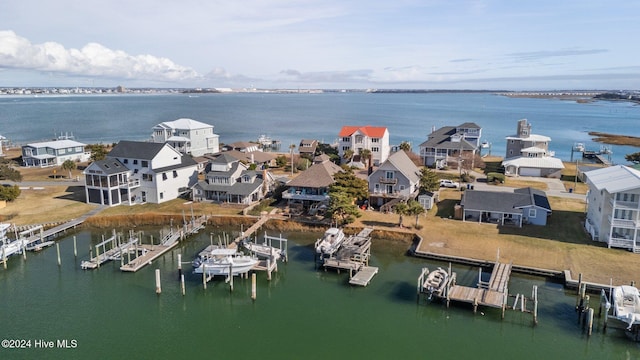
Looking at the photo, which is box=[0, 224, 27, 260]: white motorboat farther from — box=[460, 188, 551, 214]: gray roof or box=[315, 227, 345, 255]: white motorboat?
box=[460, 188, 551, 214]: gray roof

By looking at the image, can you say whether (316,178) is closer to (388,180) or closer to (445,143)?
(388,180)

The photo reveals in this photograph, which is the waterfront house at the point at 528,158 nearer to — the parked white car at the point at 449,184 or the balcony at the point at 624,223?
the parked white car at the point at 449,184

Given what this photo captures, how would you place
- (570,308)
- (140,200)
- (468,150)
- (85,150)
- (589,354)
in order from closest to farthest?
(589,354) < (570,308) < (140,200) < (468,150) < (85,150)

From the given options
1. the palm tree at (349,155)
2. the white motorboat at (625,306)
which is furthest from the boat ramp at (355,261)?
the palm tree at (349,155)

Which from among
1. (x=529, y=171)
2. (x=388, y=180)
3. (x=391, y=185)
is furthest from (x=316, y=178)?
(x=529, y=171)

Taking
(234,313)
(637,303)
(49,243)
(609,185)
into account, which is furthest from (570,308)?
(49,243)

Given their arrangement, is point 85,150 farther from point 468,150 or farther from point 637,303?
point 637,303
